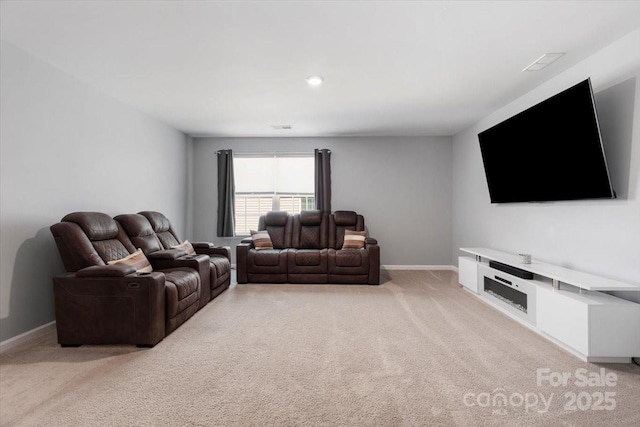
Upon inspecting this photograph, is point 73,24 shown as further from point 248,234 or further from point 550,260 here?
point 550,260

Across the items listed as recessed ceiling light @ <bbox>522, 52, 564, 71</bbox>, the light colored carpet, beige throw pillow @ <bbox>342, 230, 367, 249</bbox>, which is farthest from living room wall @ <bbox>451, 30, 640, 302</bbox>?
beige throw pillow @ <bbox>342, 230, 367, 249</bbox>

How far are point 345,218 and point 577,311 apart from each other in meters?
3.76

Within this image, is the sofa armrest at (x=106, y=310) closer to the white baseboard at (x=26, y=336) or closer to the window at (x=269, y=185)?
the white baseboard at (x=26, y=336)

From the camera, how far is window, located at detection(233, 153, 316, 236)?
6.50 m

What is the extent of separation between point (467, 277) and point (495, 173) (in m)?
1.47

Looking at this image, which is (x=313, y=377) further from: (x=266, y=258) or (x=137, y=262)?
(x=266, y=258)

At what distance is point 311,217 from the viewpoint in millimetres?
5906

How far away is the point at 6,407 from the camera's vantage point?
6.38ft

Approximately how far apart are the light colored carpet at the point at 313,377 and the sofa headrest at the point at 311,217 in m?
2.49

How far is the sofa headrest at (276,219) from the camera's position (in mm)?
5922

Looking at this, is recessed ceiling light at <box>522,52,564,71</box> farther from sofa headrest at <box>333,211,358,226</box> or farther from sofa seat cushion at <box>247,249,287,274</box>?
sofa seat cushion at <box>247,249,287,274</box>

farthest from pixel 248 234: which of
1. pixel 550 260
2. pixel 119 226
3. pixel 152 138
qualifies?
pixel 550 260

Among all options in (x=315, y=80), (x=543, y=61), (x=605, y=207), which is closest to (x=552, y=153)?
(x=605, y=207)

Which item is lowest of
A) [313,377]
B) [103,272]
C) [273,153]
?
[313,377]
